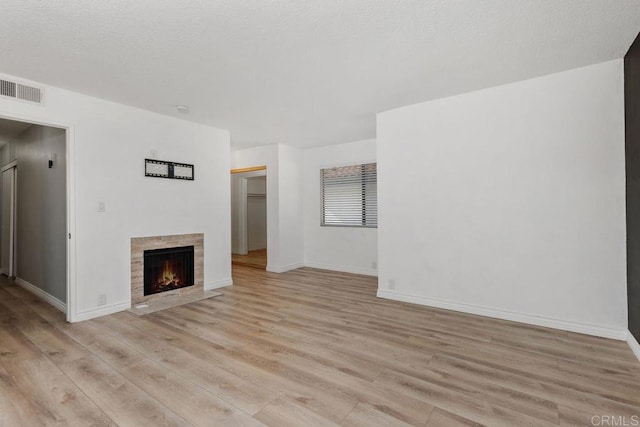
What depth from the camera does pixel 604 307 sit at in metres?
2.94

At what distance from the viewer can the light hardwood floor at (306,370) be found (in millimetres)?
1871

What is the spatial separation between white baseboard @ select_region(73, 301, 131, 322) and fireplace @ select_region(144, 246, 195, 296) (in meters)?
0.31

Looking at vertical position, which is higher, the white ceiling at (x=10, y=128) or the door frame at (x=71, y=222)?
the white ceiling at (x=10, y=128)

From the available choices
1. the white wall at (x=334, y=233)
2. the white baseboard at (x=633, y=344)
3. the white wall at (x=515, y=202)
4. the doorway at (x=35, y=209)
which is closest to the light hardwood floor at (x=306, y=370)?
the white baseboard at (x=633, y=344)

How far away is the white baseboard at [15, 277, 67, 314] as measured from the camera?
12.7 ft

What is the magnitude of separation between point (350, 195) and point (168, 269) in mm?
3610

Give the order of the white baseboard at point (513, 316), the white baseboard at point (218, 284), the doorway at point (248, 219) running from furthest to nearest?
the doorway at point (248, 219) → the white baseboard at point (218, 284) → the white baseboard at point (513, 316)

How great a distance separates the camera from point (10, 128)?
15.3 feet

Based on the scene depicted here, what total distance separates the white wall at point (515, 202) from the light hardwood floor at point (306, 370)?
383mm

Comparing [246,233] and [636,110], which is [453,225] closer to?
[636,110]

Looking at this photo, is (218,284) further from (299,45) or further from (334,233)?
(299,45)

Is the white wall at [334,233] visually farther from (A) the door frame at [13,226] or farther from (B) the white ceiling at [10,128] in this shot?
(A) the door frame at [13,226]

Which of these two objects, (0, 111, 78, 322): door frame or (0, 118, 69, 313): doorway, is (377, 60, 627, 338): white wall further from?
(0, 118, 69, 313): doorway

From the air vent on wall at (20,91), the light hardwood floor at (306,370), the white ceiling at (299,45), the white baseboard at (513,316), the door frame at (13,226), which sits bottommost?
the light hardwood floor at (306,370)
